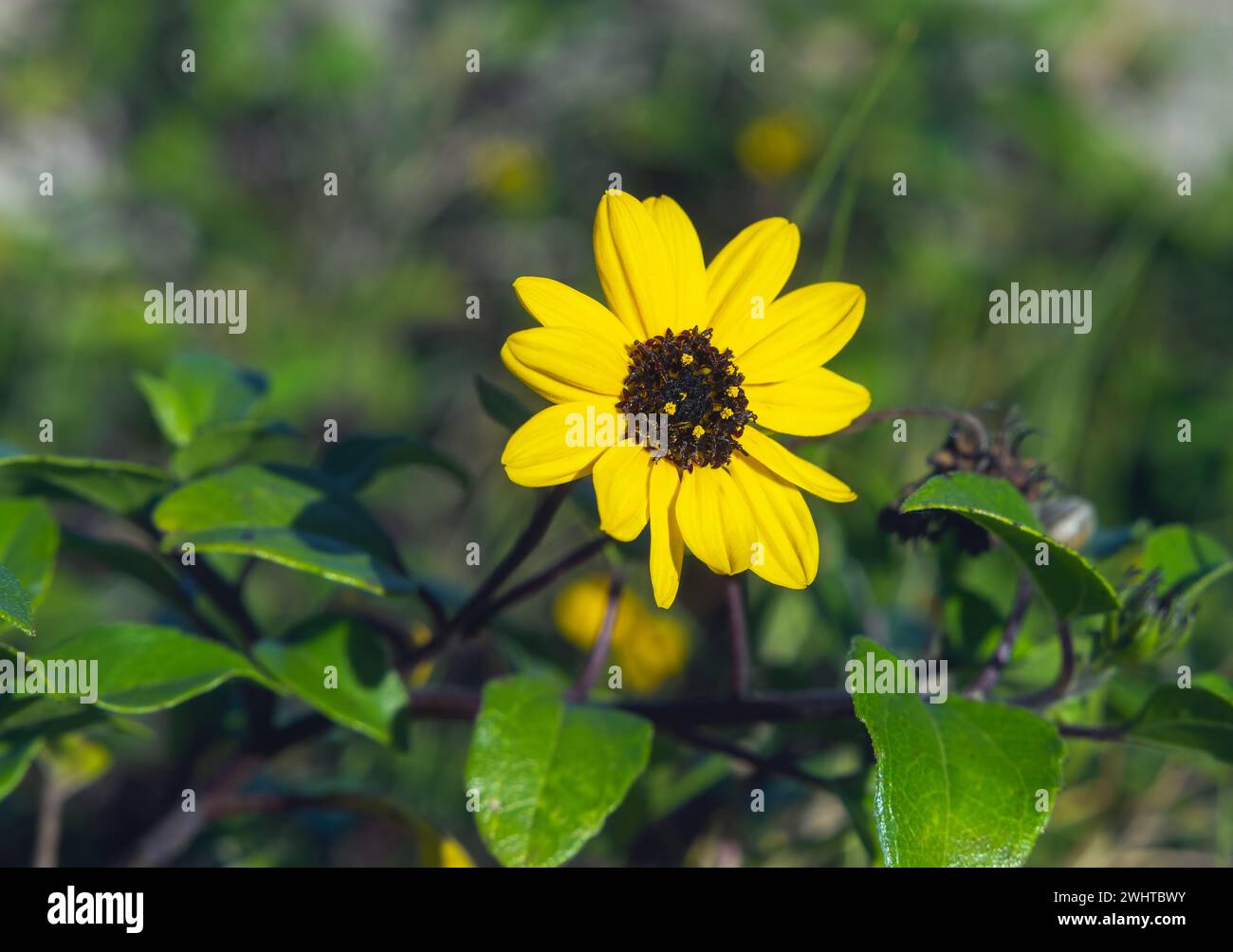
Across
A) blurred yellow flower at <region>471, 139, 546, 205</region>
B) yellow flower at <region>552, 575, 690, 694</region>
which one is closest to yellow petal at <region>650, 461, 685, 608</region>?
yellow flower at <region>552, 575, 690, 694</region>

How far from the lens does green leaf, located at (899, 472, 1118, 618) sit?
110cm

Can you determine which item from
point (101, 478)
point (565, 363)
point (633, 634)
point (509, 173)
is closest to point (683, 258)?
point (565, 363)

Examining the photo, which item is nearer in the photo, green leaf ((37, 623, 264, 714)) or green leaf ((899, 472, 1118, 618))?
green leaf ((899, 472, 1118, 618))

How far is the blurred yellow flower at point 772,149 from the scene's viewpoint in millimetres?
3855

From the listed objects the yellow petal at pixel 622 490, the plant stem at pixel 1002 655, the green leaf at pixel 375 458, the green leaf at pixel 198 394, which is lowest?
the plant stem at pixel 1002 655

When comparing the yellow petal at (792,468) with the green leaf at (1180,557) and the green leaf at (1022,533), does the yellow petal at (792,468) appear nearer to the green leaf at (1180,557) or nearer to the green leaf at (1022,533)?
the green leaf at (1022,533)

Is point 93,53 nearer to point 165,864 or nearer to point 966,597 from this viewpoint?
point 165,864

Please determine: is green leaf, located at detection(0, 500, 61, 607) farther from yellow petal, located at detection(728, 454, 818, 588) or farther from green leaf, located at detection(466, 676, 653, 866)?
yellow petal, located at detection(728, 454, 818, 588)

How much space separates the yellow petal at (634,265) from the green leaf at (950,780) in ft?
1.38

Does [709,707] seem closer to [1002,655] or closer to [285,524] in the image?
[1002,655]

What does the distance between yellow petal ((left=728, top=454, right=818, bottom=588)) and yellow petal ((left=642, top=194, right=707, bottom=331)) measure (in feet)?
0.57

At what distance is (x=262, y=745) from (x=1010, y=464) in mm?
992

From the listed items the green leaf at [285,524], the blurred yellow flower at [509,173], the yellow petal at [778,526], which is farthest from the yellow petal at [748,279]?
the blurred yellow flower at [509,173]

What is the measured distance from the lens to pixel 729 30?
439cm
